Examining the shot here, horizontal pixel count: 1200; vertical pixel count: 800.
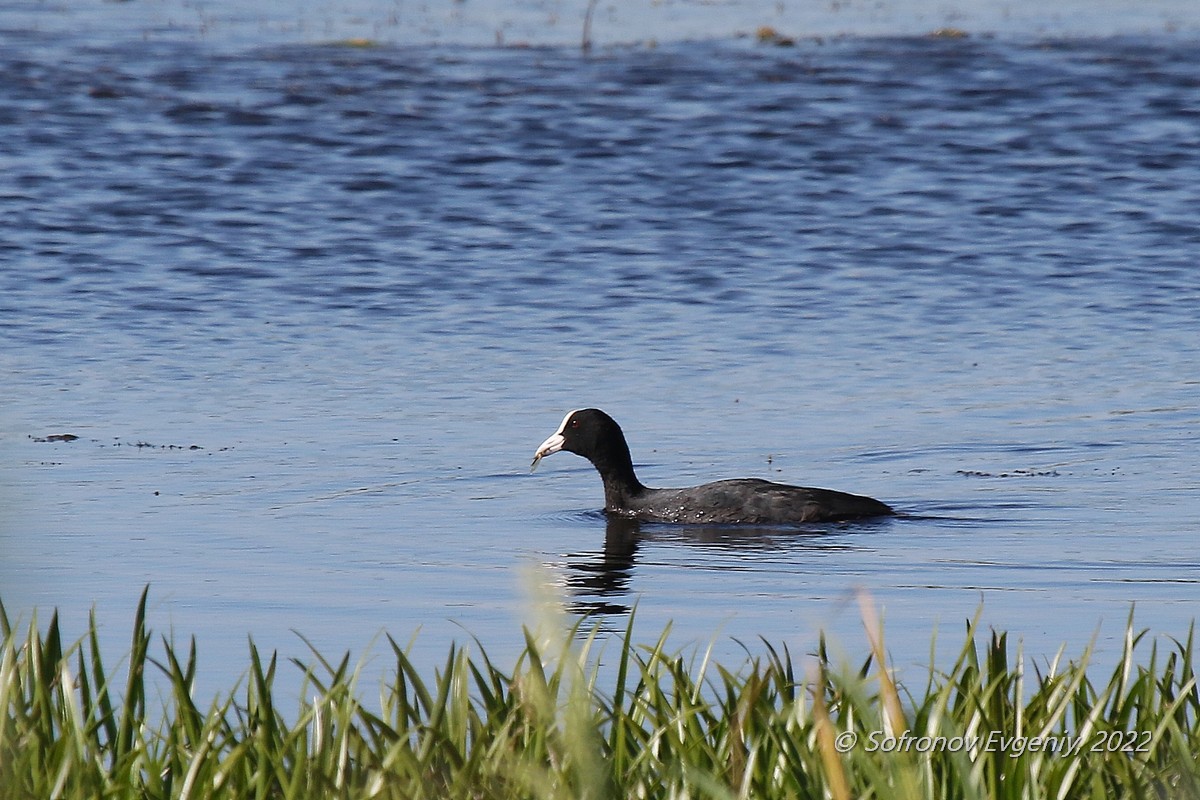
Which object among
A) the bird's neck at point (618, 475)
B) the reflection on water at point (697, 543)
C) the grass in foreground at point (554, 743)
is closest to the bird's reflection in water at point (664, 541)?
the reflection on water at point (697, 543)

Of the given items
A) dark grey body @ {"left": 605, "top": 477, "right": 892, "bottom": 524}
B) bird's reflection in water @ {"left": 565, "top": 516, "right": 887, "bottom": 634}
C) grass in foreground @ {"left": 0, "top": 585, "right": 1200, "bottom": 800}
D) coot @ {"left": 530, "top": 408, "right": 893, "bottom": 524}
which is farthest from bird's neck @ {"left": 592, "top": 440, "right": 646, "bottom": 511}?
grass in foreground @ {"left": 0, "top": 585, "right": 1200, "bottom": 800}

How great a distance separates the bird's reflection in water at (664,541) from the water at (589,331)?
4 cm

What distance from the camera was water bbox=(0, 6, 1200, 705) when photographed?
349 inches

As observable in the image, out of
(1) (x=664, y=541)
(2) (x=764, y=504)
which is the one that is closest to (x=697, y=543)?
(1) (x=664, y=541)

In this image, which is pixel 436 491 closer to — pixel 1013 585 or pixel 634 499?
pixel 634 499

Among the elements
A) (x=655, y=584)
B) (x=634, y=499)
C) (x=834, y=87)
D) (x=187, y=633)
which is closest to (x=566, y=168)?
(x=834, y=87)

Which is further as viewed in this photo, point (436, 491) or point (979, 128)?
point (979, 128)

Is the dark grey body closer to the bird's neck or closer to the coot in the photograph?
the coot

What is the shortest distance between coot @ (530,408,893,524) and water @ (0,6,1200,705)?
0.42 ft

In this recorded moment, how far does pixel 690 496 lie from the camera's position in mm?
10734

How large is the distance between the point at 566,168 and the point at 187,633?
1586 centimetres

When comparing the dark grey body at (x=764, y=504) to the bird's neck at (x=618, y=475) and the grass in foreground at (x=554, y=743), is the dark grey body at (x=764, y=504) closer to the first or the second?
the bird's neck at (x=618, y=475)

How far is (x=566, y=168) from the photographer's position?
75.8 feet

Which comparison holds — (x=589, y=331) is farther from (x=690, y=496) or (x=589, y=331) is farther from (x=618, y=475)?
(x=690, y=496)
